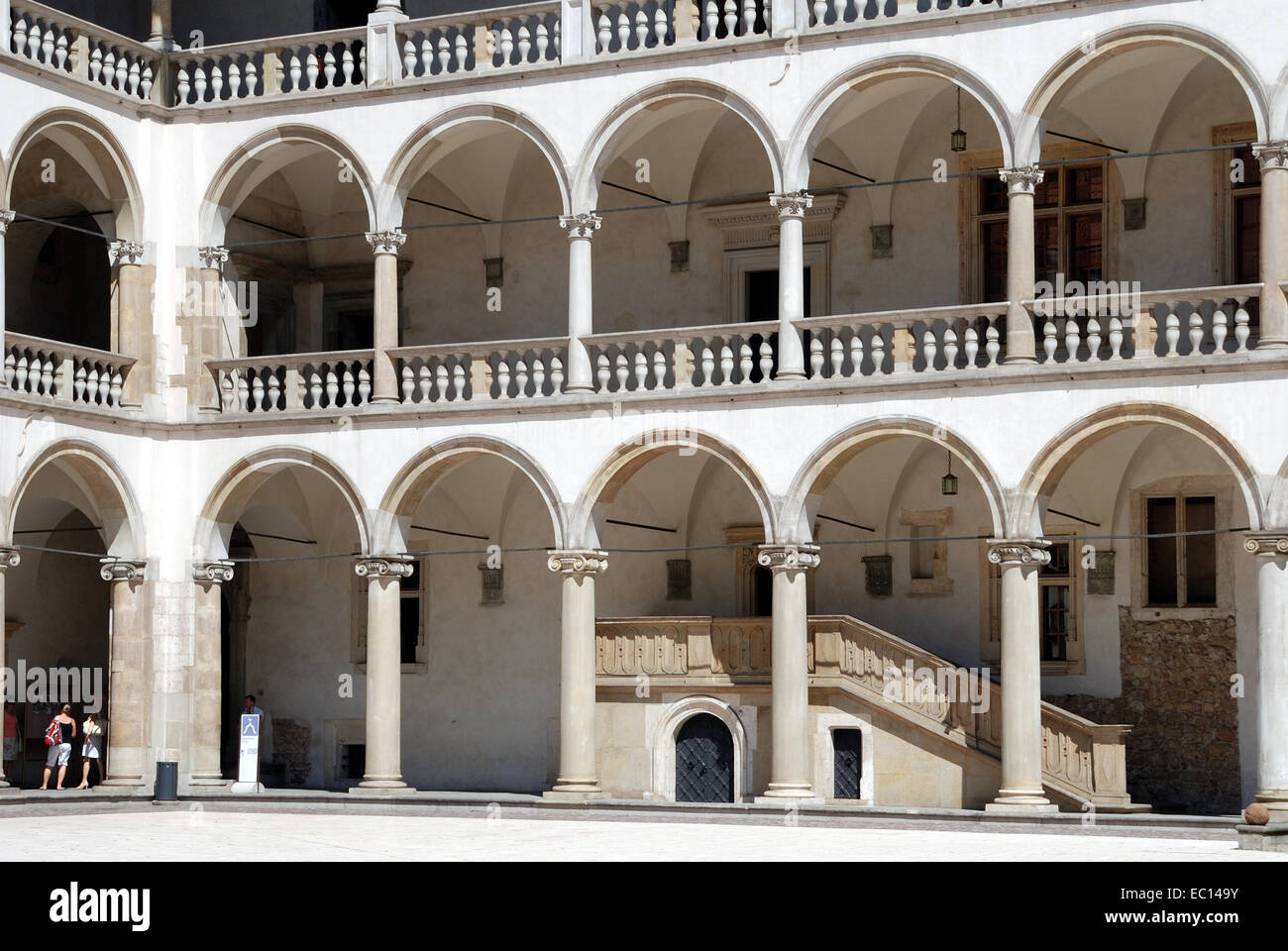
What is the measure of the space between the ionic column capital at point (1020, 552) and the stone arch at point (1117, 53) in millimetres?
3516

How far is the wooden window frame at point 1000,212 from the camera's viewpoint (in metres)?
23.5

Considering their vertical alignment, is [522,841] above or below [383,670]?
below

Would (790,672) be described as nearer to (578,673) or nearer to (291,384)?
(578,673)

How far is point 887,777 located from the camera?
75.5 feet

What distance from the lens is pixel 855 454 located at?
2241 cm

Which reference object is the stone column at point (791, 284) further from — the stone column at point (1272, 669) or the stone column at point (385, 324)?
the stone column at point (1272, 669)

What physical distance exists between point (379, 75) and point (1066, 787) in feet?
33.3

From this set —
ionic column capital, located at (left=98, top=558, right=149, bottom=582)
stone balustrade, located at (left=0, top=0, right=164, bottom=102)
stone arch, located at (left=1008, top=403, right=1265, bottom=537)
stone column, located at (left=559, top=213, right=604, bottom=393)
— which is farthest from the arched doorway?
stone balustrade, located at (left=0, top=0, right=164, bottom=102)

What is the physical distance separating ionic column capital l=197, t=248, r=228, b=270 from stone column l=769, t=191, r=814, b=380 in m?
6.24

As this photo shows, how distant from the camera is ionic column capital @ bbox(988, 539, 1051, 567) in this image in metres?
21.3

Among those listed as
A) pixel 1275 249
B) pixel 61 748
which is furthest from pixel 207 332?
pixel 1275 249

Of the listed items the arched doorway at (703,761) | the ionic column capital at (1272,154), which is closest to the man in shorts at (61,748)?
the arched doorway at (703,761)

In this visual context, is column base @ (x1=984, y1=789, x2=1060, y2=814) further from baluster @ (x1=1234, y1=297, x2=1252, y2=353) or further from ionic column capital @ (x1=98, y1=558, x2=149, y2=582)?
ionic column capital @ (x1=98, y1=558, x2=149, y2=582)

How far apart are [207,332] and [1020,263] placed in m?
8.96
